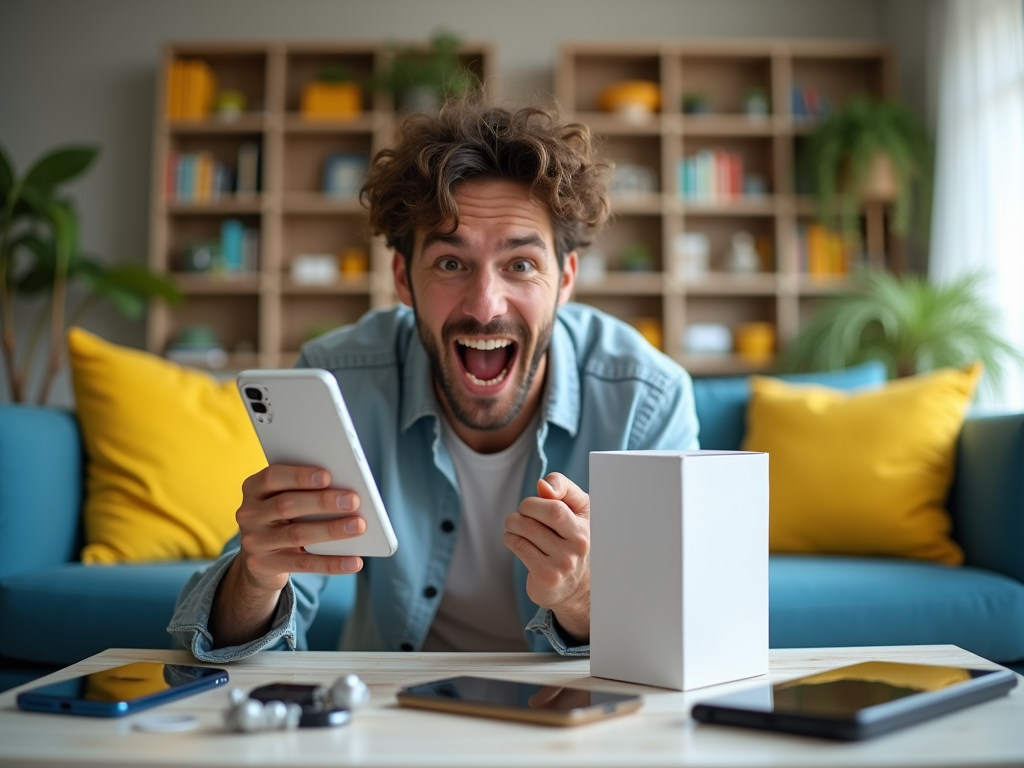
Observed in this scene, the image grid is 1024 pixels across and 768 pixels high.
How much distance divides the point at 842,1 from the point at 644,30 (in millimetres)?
993

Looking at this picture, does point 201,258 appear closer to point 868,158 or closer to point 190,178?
point 190,178

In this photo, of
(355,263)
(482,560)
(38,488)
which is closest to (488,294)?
(482,560)

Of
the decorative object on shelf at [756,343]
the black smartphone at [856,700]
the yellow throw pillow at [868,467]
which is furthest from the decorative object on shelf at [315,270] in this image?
the black smartphone at [856,700]

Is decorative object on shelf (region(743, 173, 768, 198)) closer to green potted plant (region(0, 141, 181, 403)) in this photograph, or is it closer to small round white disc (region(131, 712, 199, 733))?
green potted plant (region(0, 141, 181, 403))

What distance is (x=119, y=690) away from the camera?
2.82 feet

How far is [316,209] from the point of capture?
4.79 m

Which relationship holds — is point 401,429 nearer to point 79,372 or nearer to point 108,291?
point 79,372

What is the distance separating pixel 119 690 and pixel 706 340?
13.5ft

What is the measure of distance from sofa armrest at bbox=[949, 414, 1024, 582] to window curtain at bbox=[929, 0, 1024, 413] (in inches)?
52.2


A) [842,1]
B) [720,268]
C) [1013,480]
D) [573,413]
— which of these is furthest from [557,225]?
[842,1]

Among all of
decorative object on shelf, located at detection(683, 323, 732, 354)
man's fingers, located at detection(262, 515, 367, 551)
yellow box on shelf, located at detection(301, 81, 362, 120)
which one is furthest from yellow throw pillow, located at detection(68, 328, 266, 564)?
decorative object on shelf, located at detection(683, 323, 732, 354)

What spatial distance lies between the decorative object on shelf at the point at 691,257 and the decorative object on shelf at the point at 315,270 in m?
1.63

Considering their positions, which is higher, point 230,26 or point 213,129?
point 230,26

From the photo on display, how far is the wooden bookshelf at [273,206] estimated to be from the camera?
475cm
